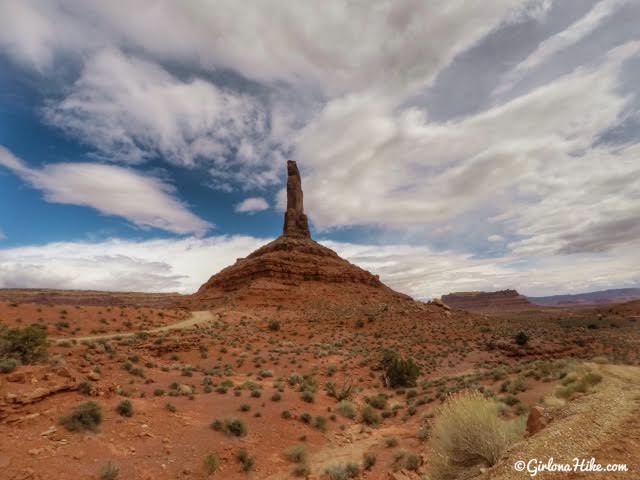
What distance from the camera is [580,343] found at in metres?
31.2

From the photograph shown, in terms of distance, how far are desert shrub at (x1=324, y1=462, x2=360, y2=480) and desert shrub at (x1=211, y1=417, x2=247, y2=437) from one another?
11.1ft

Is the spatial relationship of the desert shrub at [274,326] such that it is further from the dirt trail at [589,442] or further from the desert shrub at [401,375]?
the dirt trail at [589,442]

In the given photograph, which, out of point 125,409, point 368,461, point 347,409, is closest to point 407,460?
point 368,461

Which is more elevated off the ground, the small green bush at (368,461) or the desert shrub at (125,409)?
the desert shrub at (125,409)

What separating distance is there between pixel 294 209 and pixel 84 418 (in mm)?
71475

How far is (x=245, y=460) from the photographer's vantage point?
997cm

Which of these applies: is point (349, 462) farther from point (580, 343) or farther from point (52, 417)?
point (580, 343)

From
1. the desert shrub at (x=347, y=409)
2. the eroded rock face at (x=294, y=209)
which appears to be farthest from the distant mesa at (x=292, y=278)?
the desert shrub at (x=347, y=409)

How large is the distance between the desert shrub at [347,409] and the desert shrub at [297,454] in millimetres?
4293

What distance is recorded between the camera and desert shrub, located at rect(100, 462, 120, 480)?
309 inches

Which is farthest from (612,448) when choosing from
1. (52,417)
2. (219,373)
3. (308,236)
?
(308,236)

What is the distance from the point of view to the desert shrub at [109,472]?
309 inches

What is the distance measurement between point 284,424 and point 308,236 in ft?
223

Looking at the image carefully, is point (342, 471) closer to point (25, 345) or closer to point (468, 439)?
point (468, 439)
